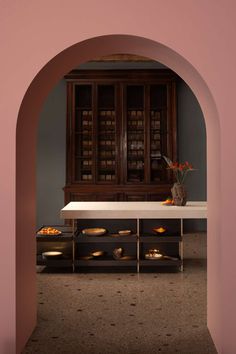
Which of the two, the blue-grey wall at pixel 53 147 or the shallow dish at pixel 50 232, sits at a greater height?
the blue-grey wall at pixel 53 147

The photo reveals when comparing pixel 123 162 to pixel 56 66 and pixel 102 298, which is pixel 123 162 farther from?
pixel 56 66

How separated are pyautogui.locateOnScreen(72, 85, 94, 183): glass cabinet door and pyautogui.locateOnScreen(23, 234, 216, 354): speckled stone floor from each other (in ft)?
9.52

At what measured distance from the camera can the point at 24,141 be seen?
3.38m

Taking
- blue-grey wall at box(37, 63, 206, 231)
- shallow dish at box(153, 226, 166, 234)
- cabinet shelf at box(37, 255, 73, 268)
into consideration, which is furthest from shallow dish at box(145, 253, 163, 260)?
blue-grey wall at box(37, 63, 206, 231)

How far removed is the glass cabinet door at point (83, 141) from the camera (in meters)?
8.23

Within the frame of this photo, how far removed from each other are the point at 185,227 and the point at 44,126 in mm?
3267

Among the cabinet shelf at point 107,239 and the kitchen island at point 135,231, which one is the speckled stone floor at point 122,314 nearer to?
the kitchen island at point 135,231

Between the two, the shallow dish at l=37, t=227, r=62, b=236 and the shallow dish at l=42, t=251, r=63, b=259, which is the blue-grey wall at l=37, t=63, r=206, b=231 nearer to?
the shallow dish at l=37, t=227, r=62, b=236

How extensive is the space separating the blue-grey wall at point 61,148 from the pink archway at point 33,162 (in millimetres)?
5053

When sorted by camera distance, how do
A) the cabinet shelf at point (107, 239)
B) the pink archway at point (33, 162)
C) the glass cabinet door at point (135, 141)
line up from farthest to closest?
the glass cabinet door at point (135, 141)
the cabinet shelf at point (107, 239)
the pink archway at point (33, 162)

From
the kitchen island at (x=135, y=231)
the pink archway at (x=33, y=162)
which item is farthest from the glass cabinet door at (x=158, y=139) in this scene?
the pink archway at (x=33, y=162)

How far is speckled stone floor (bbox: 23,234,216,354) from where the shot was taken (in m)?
3.39

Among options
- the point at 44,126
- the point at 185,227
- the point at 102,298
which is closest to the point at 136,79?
the point at 44,126

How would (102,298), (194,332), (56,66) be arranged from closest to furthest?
(56,66), (194,332), (102,298)
